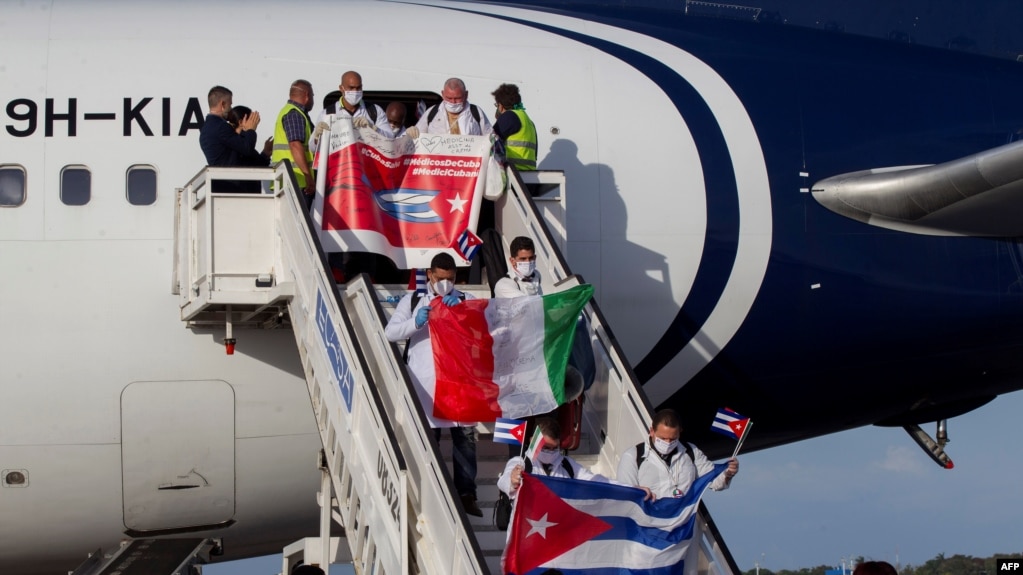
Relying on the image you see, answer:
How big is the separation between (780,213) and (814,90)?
148 cm

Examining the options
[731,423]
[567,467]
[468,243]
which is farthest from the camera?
[468,243]

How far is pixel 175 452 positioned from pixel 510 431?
422 cm

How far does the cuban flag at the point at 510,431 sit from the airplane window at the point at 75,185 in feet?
16.2

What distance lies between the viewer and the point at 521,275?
954 cm

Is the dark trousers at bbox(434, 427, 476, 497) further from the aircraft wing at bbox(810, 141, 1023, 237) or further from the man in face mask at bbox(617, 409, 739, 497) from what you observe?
the aircraft wing at bbox(810, 141, 1023, 237)

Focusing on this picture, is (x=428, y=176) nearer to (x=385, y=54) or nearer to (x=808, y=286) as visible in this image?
(x=385, y=54)

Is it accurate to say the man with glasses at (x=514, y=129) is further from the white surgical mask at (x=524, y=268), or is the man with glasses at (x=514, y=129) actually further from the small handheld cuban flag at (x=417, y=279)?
the white surgical mask at (x=524, y=268)

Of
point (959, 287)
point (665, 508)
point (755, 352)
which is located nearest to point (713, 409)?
point (755, 352)

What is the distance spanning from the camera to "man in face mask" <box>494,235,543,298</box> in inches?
372

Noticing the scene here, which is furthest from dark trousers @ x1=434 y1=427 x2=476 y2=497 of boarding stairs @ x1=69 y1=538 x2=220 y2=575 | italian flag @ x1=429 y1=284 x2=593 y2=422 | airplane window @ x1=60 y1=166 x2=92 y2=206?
airplane window @ x1=60 y1=166 x2=92 y2=206

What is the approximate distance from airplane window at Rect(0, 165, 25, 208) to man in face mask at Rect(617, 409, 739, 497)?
6.08 m

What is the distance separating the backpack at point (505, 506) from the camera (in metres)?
8.18
